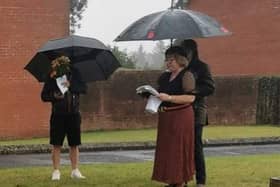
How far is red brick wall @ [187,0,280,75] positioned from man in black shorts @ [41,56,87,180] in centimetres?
2064

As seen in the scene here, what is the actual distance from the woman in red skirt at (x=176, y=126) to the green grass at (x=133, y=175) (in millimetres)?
875

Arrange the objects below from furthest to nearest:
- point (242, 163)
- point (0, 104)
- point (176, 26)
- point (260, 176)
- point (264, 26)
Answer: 1. point (264, 26)
2. point (0, 104)
3. point (242, 163)
4. point (260, 176)
5. point (176, 26)

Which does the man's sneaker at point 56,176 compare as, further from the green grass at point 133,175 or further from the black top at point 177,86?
the black top at point 177,86

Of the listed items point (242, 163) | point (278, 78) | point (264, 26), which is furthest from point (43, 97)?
point (264, 26)

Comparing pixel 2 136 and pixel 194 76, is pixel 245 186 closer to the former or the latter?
pixel 194 76

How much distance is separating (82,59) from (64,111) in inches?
45.3

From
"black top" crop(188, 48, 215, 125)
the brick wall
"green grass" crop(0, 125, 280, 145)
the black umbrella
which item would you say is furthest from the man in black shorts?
the brick wall

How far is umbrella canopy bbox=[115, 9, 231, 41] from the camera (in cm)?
813

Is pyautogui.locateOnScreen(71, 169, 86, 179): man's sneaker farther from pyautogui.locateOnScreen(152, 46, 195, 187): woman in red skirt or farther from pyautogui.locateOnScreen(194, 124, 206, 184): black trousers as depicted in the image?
pyautogui.locateOnScreen(194, 124, 206, 184): black trousers

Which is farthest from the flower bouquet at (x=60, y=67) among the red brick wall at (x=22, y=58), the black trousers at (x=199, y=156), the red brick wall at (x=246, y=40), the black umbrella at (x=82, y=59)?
the red brick wall at (x=246, y=40)

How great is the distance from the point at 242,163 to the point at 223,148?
17.4 ft

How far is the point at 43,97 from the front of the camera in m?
9.61

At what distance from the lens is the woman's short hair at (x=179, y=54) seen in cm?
841

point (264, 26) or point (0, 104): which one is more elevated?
point (264, 26)
